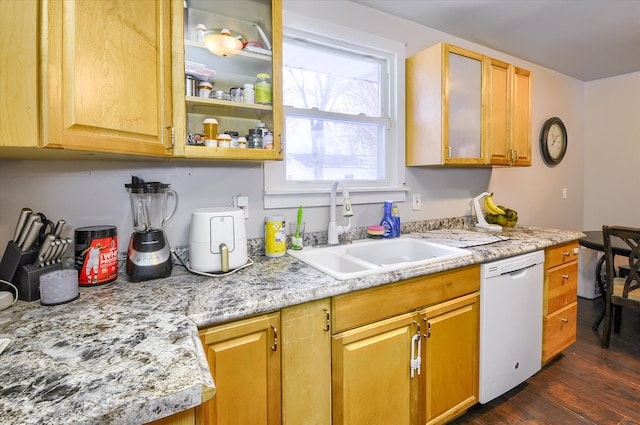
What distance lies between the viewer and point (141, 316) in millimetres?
919

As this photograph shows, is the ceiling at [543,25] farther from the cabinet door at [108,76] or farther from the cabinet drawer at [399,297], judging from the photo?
the cabinet drawer at [399,297]

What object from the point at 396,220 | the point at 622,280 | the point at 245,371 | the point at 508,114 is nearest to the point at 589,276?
the point at 622,280

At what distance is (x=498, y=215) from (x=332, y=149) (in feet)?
4.84

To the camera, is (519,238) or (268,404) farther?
(519,238)

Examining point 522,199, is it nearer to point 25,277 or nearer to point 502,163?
point 502,163

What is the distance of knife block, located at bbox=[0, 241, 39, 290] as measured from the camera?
1.06m

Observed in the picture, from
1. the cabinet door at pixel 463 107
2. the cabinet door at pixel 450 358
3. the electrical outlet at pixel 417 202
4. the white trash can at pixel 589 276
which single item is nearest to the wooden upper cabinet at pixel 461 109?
the cabinet door at pixel 463 107

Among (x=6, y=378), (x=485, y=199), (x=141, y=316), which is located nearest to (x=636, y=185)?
(x=485, y=199)

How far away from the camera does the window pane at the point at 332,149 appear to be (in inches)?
74.9

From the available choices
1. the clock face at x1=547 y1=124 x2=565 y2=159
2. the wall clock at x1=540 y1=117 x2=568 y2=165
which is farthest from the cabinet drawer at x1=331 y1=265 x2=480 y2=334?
the clock face at x1=547 y1=124 x2=565 y2=159

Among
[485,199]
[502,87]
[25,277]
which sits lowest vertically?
[25,277]

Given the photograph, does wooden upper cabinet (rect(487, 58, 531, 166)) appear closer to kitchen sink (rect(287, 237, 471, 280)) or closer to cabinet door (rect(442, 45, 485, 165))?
cabinet door (rect(442, 45, 485, 165))

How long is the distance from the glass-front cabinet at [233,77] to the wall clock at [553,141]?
9.79 ft

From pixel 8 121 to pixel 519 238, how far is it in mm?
2441
